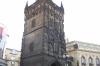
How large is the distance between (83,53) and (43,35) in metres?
18.9

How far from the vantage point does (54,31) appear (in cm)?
3491

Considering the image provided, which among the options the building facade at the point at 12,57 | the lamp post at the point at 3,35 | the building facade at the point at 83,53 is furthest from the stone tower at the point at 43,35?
the building facade at the point at 12,57

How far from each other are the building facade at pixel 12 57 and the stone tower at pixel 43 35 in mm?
16592

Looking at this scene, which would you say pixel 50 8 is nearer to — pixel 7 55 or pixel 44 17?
pixel 44 17

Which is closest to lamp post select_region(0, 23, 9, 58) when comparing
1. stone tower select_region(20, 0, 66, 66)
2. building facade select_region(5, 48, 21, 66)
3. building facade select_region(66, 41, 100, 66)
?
stone tower select_region(20, 0, 66, 66)

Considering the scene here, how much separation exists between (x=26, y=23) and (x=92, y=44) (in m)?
23.4

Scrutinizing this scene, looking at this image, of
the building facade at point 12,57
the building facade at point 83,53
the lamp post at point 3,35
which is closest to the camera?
the lamp post at point 3,35

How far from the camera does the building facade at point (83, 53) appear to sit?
146 feet

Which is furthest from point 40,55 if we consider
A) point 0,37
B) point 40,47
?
point 0,37

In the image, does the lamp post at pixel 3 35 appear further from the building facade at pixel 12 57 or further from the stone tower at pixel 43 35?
the building facade at pixel 12 57

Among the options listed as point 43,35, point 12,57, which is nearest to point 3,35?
point 43,35

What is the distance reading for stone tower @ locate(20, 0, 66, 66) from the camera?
31062mm

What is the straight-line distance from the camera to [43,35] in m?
31.4

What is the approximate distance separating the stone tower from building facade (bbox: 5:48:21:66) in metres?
16.6
